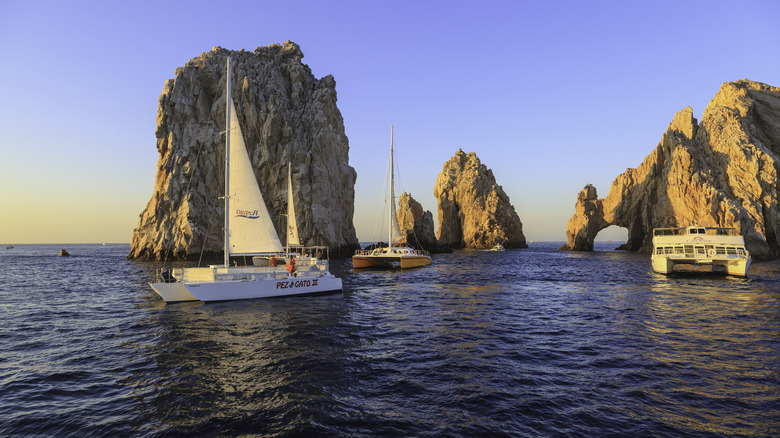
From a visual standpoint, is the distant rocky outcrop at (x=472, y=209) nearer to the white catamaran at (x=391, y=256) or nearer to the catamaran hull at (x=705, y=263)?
the white catamaran at (x=391, y=256)

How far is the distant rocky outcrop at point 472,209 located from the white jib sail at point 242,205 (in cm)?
9618

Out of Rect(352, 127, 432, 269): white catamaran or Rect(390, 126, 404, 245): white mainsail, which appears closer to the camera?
Rect(352, 127, 432, 269): white catamaran

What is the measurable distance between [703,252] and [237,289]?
144 ft

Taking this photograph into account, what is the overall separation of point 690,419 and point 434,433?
539cm

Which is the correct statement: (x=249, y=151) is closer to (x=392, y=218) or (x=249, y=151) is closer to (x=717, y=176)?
(x=392, y=218)

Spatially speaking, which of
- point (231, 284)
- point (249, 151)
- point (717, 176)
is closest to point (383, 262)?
point (231, 284)

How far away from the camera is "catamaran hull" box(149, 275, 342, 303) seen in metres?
20.2

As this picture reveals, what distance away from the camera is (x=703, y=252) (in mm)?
37562

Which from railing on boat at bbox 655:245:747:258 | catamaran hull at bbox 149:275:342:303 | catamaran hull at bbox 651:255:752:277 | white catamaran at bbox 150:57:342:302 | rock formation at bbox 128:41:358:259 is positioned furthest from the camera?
rock formation at bbox 128:41:358:259

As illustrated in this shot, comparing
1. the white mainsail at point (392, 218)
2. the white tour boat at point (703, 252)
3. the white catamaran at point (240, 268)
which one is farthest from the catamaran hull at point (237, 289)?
the white tour boat at point (703, 252)

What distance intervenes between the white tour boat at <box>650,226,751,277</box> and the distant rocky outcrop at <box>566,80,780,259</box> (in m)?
31.2

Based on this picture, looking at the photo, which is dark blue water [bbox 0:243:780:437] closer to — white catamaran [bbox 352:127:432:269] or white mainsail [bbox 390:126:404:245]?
white catamaran [bbox 352:127:432:269]

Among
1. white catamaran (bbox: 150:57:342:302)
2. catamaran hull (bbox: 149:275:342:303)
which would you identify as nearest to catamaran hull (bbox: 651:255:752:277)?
white catamaran (bbox: 150:57:342:302)

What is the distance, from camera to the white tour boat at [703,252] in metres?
35.3
